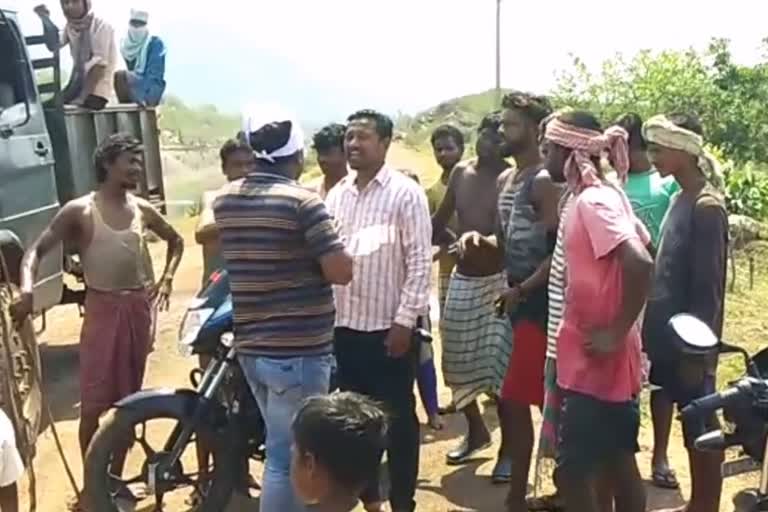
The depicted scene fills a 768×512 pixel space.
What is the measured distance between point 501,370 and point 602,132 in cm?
166

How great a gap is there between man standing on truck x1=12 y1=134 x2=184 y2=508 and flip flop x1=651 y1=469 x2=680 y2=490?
90.3 inches

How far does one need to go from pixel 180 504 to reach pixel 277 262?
1.73 metres

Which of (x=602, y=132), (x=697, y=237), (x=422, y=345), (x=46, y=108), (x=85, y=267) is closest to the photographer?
(x=602, y=132)

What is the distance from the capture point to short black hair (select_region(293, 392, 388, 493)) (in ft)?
8.56

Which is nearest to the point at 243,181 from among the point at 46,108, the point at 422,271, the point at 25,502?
the point at 422,271

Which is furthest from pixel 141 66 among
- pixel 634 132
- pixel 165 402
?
pixel 165 402

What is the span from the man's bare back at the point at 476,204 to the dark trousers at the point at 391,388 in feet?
2.73

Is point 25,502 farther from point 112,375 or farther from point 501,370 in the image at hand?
point 501,370

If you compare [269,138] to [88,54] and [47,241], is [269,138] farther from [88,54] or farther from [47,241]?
[88,54]

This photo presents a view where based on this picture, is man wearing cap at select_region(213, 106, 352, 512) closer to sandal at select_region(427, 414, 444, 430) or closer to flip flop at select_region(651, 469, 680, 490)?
sandal at select_region(427, 414, 444, 430)

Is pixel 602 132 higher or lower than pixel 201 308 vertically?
higher

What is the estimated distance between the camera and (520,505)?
15.9 feet

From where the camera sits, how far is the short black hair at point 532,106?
15.5 feet

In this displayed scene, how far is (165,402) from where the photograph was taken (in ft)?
15.0
